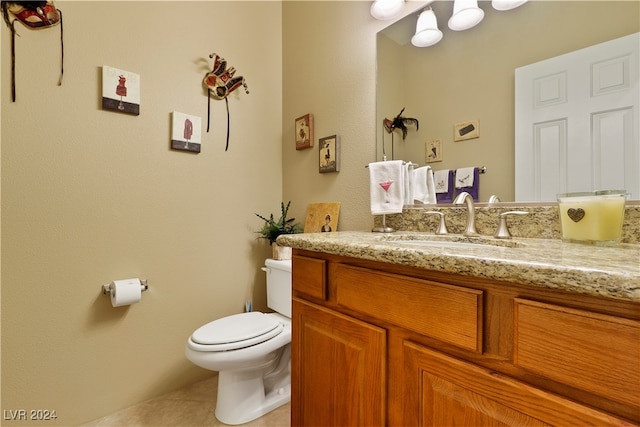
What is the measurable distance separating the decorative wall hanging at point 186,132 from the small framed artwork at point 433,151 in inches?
48.1

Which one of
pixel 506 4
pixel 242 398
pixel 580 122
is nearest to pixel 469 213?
pixel 580 122

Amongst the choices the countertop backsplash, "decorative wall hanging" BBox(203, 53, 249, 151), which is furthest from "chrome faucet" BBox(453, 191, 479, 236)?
"decorative wall hanging" BBox(203, 53, 249, 151)

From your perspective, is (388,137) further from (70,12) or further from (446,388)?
(70,12)

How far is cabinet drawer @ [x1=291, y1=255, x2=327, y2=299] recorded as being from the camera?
871 mm

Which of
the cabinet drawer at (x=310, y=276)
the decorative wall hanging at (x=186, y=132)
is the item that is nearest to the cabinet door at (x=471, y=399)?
the cabinet drawer at (x=310, y=276)

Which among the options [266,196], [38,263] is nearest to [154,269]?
[38,263]

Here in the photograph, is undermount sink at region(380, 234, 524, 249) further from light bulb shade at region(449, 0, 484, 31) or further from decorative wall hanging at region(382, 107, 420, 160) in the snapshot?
light bulb shade at region(449, 0, 484, 31)

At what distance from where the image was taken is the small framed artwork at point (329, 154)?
5.33 ft

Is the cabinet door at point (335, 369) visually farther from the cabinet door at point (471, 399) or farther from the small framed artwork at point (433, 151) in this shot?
the small framed artwork at point (433, 151)

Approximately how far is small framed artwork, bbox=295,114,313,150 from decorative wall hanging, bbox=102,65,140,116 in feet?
2.91

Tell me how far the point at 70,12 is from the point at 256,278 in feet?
5.36

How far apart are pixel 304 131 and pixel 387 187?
30.6 inches

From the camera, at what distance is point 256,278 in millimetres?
1905

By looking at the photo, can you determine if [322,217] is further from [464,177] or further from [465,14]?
[465,14]
